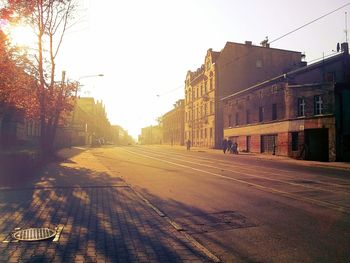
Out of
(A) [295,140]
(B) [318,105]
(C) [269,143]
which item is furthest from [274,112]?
(B) [318,105]

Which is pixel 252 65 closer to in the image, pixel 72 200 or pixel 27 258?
pixel 72 200

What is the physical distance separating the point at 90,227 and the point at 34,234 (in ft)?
3.41

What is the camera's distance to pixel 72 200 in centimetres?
1074

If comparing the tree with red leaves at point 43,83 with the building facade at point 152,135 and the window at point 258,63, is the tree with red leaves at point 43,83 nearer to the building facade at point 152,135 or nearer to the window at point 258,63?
the window at point 258,63

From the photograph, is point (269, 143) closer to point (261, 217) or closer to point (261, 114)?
point (261, 114)

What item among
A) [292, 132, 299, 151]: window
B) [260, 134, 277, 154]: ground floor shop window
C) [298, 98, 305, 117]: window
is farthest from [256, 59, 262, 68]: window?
[292, 132, 299, 151]: window

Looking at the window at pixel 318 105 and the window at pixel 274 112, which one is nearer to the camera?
the window at pixel 318 105

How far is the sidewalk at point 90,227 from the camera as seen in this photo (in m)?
5.69

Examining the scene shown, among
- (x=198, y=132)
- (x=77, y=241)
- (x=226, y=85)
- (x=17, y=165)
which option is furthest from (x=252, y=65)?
(x=77, y=241)

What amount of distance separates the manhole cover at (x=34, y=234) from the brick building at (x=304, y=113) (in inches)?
1135

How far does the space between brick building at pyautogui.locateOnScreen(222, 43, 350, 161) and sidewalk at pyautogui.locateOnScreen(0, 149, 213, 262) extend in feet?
79.9

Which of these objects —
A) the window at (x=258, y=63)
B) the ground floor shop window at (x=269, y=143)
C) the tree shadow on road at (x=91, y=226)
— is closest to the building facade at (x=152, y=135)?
the window at (x=258, y=63)

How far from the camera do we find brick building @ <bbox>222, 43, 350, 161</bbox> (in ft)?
105

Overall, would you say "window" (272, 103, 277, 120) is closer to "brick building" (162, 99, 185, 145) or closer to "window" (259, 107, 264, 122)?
"window" (259, 107, 264, 122)
